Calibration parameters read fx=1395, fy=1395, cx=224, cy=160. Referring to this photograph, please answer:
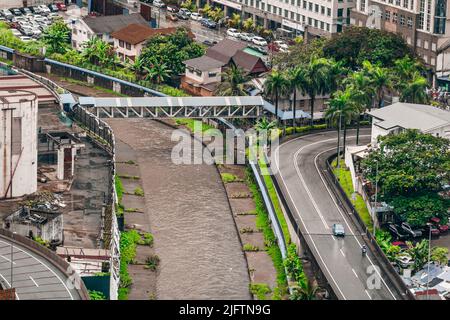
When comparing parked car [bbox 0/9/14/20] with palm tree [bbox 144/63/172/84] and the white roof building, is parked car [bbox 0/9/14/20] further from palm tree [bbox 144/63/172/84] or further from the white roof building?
the white roof building

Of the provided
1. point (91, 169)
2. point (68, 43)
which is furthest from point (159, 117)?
point (68, 43)

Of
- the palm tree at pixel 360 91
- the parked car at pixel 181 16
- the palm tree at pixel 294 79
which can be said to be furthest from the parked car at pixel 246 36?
the palm tree at pixel 360 91

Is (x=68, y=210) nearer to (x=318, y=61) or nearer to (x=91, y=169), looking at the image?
(x=91, y=169)

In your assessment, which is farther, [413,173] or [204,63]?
[204,63]

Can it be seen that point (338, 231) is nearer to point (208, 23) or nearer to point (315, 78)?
point (315, 78)

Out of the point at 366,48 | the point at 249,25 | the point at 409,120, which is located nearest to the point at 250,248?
the point at 409,120

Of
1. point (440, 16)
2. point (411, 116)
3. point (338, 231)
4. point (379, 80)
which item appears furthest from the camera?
point (440, 16)

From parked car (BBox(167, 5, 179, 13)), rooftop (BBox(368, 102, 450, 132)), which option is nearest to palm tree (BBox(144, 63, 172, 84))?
parked car (BBox(167, 5, 179, 13))
